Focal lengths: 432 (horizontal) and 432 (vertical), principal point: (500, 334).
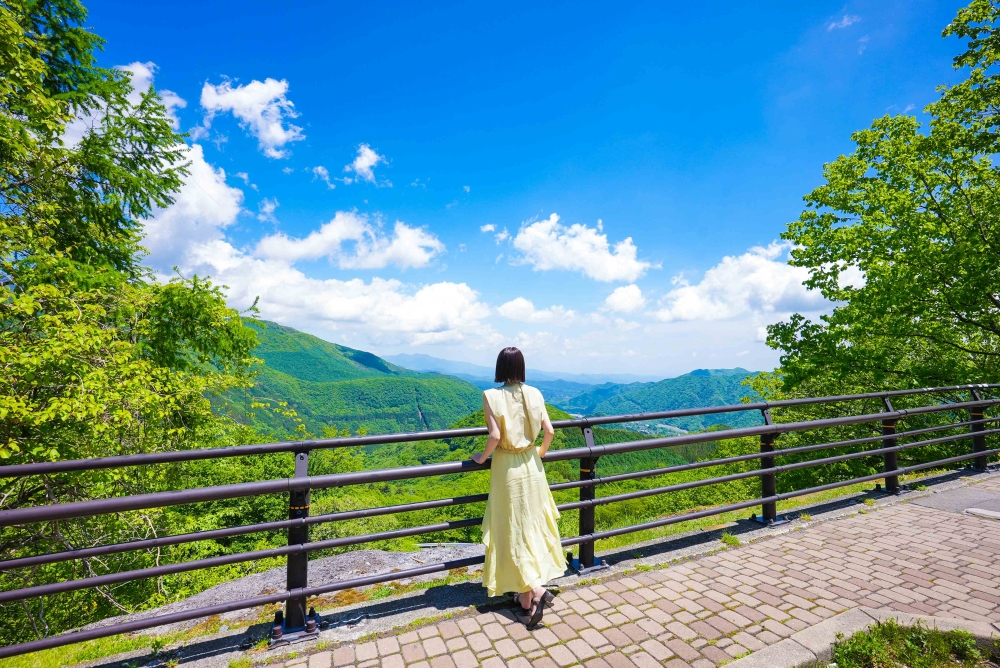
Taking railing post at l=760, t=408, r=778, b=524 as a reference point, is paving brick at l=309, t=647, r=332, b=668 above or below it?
below

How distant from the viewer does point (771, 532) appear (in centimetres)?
471

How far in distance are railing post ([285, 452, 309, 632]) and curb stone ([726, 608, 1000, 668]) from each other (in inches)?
108

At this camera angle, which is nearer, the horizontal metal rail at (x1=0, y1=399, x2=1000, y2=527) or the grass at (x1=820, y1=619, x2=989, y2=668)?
the horizontal metal rail at (x1=0, y1=399, x2=1000, y2=527)

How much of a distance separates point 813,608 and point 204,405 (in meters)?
12.0

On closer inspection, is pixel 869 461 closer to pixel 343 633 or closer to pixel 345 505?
pixel 343 633

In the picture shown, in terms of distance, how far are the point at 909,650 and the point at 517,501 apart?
2547mm

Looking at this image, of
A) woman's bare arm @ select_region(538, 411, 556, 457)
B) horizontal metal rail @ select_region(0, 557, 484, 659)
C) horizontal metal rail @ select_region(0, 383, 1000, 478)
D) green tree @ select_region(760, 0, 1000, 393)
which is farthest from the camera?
green tree @ select_region(760, 0, 1000, 393)

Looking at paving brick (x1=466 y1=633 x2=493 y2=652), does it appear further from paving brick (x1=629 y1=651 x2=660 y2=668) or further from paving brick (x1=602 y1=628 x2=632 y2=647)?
paving brick (x1=629 y1=651 x2=660 y2=668)

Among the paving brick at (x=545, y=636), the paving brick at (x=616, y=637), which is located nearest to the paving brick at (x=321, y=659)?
the paving brick at (x=545, y=636)

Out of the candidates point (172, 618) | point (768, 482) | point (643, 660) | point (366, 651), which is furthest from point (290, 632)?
point (768, 482)

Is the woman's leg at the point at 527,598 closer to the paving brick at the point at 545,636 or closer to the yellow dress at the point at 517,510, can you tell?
the yellow dress at the point at 517,510

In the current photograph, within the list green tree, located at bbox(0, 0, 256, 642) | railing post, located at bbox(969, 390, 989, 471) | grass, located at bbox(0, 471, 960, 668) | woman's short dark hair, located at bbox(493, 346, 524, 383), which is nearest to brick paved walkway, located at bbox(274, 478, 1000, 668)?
grass, located at bbox(0, 471, 960, 668)

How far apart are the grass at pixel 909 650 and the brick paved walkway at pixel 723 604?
34 centimetres

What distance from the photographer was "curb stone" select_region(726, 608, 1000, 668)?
2.57 metres
